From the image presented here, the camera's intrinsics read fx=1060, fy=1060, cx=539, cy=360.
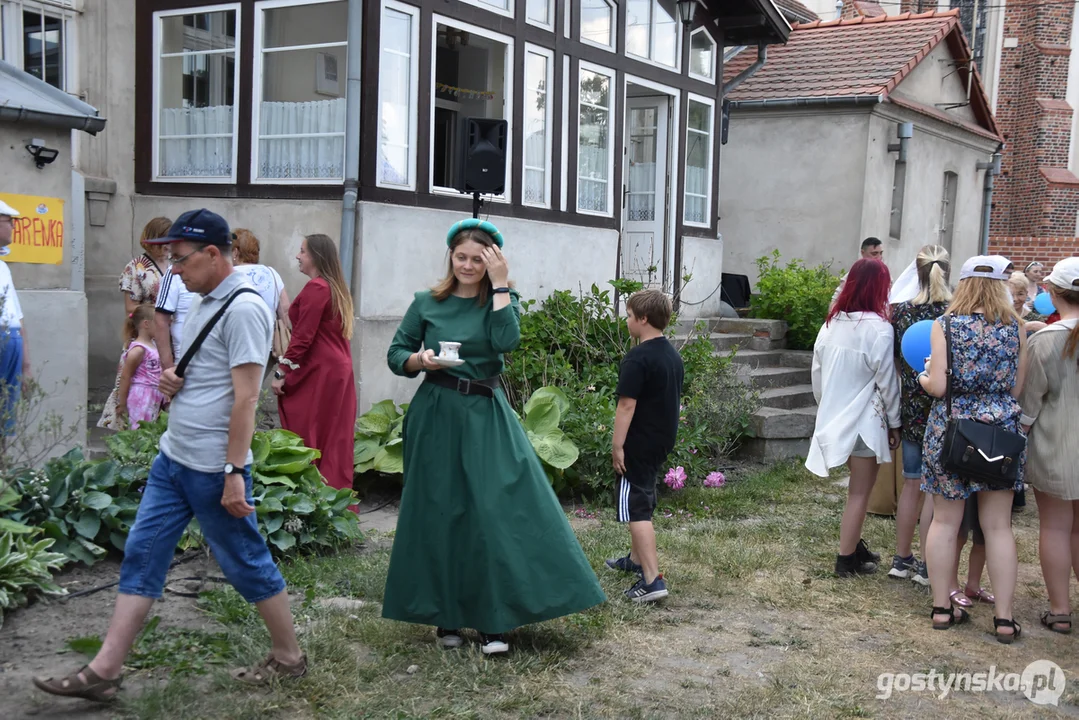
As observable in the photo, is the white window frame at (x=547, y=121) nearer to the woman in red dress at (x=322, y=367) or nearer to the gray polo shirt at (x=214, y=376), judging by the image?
the woman in red dress at (x=322, y=367)

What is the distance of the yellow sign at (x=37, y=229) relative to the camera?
21.6ft

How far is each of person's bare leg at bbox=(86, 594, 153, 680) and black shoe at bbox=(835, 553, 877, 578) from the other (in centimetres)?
403

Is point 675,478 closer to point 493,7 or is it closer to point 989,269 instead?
point 989,269

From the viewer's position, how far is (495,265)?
4488mm

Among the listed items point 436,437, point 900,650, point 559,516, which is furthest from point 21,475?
point 900,650

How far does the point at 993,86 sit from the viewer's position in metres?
29.9

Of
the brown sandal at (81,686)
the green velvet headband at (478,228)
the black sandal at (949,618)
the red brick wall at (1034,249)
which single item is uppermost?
the red brick wall at (1034,249)

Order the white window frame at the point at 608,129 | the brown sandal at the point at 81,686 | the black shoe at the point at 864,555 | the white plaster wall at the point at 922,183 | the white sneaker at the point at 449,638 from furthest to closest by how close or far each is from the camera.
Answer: the white plaster wall at the point at 922,183 → the white window frame at the point at 608,129 → the black shoe at the point at 864,555 → the white sneaker at the point at 449,638 → the brown sandal at the point at 81,686

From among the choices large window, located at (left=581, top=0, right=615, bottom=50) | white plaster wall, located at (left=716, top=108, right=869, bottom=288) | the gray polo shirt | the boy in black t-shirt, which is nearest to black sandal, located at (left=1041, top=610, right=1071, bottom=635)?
the boy in black t-shirt

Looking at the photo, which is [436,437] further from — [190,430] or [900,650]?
[900,650]

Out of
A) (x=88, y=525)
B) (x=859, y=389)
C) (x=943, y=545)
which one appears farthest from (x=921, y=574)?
(x=88, y=525)

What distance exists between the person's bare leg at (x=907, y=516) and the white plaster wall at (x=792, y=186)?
11.2m

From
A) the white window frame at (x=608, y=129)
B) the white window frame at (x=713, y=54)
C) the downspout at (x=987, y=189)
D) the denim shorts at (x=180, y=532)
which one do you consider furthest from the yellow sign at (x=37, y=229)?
the downspout at (x=987, y=189)

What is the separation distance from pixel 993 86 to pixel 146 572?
101 feet
